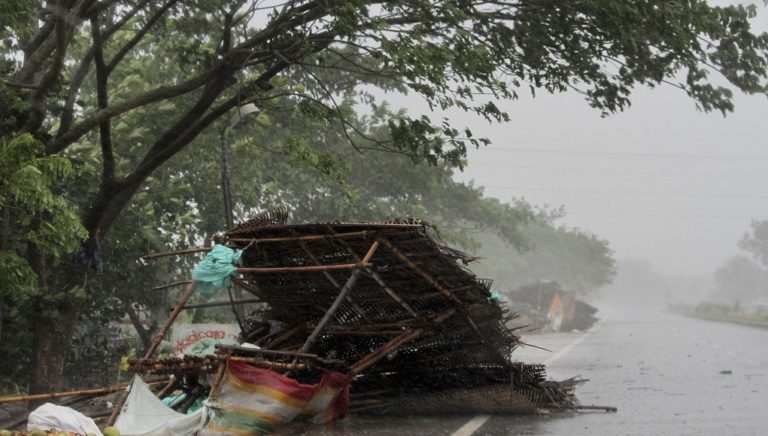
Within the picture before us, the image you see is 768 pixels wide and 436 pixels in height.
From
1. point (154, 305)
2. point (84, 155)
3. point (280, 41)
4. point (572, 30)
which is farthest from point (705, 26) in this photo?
point (154, 305)

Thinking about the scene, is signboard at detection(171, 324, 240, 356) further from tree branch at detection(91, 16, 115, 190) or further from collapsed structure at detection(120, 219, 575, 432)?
tree branch at detection(91, 16, 115, 190)

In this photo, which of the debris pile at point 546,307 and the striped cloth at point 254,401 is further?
the debris pile at point 546,307

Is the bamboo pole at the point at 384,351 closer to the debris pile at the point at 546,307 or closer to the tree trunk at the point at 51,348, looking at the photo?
the tree trunk at the point at 51,348

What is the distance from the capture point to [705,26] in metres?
9.13

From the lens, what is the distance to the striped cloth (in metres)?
6.59

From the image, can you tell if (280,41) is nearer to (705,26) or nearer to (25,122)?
(25,122)

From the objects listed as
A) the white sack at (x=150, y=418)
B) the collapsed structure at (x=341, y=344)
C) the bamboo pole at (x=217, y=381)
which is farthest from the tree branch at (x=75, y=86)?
the bamboo pole at (x=217, y=381)

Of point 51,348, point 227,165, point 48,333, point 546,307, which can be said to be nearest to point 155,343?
point 51,348

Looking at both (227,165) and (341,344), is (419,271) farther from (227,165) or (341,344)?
(227,165)

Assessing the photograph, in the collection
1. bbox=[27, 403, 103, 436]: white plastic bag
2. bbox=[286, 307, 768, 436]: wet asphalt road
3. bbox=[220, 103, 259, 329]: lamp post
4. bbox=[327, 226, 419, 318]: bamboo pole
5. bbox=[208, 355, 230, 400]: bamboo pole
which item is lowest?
bbox=[286, 307, 768, 436]: wet asphalt road

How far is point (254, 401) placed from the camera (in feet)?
22.1

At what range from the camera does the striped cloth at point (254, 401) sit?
659 cm

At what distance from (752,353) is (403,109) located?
11.4 metres

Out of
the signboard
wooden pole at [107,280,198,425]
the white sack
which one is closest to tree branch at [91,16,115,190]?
wooden pole at [107,280,198,425]
